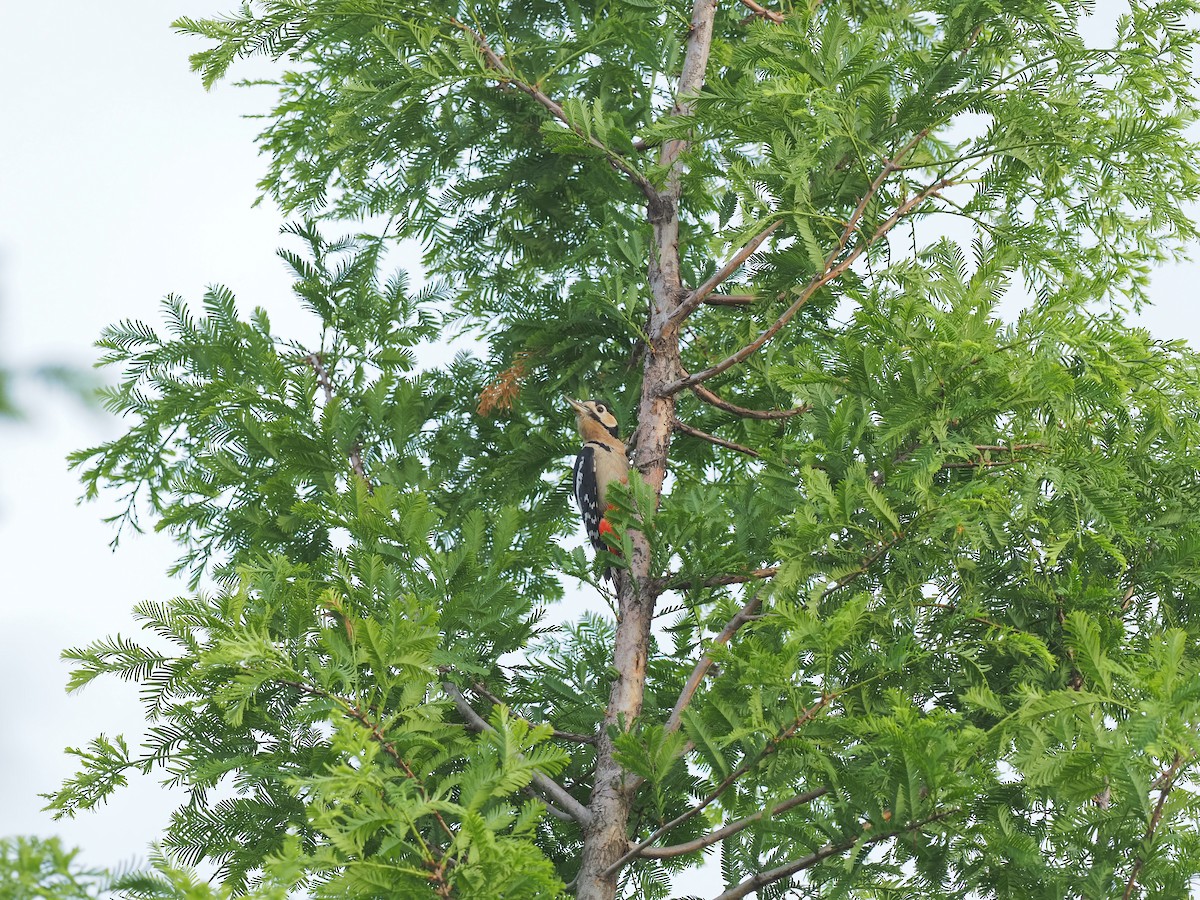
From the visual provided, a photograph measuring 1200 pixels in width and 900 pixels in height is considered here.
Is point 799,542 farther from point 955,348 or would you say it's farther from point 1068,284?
point 1068,284

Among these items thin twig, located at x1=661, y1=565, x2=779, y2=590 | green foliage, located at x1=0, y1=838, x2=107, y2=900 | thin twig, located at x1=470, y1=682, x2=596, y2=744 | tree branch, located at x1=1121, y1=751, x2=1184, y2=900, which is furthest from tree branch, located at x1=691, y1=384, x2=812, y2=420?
green foliage, located at x1=0, y1=838, x2=107, y2=900

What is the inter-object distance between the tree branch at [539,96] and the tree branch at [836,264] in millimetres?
1099

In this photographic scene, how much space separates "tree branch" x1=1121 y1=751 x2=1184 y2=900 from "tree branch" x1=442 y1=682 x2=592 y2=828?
2094 mm

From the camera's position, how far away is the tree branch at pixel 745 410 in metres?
5.87

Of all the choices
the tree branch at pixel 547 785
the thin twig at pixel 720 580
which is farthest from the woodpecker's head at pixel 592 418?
the tree branch at pixel 547 785

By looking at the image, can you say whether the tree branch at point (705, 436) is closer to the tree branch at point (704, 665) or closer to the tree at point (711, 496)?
the tree at point (711, 496)

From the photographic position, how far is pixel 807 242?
5008 millimetres

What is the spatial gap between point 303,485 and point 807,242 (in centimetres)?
257

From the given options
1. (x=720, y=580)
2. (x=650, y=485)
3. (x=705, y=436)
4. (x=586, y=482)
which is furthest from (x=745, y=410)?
(x=586, y=482)

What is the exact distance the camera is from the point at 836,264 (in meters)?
5.68

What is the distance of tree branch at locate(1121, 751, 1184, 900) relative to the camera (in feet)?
12.8

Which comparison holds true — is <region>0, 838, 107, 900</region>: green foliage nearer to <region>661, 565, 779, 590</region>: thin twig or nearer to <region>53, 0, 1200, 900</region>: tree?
<region>53, 0, 1200, 900</region>: tree

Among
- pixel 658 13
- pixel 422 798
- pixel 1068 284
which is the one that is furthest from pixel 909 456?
pixel 658 13

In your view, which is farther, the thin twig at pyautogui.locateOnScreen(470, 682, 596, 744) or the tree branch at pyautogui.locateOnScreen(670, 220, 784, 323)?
the tree branch at pyautogui.locateOnScreen(670, 220, 784, 323)
